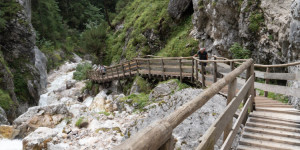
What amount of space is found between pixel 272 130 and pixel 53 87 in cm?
2371

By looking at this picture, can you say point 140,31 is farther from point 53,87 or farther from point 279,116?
point 279,116

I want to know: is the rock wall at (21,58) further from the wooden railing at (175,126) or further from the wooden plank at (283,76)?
the wooden railing at (175,126)

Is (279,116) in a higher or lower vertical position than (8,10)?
lower

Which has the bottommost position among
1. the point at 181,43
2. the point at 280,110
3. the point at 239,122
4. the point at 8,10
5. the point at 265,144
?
the point at 265,144

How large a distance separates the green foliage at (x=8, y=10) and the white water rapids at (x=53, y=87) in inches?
281

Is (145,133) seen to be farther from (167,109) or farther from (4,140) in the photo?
(4,140)

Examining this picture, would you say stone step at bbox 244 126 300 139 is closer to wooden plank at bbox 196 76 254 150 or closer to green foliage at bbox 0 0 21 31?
wooden plank at bbox 196 76 254 150

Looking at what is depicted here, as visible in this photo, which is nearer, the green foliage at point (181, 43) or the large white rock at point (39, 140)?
the large white rock at point (39, 140)

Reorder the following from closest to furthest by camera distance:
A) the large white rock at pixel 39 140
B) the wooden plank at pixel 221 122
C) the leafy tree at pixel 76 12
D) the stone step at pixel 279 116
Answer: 1. the wooden plank at pixel 221 122
2. the stone step at pixel 279 116
3. the large white rock at pixel 39 140
4. the leafy tree at pixel 76 12

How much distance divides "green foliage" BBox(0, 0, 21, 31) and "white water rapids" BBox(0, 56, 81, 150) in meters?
7.13

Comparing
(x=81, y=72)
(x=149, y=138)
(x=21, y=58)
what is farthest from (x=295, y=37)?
(x=81, y=72)

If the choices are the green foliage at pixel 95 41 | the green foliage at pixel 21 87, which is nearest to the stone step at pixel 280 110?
the green foliage at pixel 21 87

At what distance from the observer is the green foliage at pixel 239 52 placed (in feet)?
34.9

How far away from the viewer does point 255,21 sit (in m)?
10.2
